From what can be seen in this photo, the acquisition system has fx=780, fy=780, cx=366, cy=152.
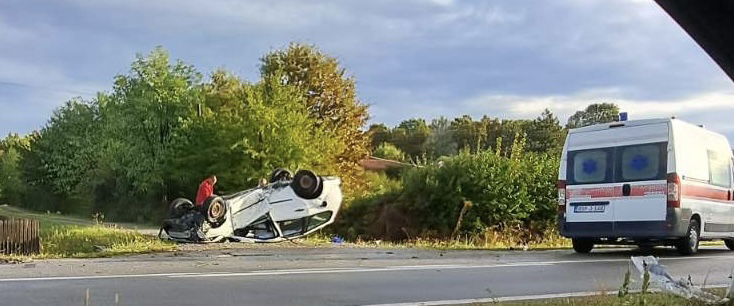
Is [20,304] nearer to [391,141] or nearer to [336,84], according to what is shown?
[336,84]

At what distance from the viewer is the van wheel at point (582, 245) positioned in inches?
588

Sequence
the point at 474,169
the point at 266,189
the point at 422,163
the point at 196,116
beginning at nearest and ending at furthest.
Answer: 1. the point at 266,189
2. the point at 474,169
3. the point at 422,163
4. the point at 196,116

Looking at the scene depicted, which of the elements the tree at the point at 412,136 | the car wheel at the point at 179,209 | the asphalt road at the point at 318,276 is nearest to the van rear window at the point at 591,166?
the asphalt road at the point at 318,276

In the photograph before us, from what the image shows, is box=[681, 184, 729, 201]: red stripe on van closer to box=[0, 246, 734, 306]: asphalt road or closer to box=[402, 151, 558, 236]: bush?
box=[0, 246, 734, 306]: asphalt road

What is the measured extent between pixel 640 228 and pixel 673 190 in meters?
0.86

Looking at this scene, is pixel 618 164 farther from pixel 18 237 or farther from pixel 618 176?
pixel 18 237

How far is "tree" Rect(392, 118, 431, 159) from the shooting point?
272 feet

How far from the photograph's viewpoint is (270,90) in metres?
32.8

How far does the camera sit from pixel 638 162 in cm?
1383

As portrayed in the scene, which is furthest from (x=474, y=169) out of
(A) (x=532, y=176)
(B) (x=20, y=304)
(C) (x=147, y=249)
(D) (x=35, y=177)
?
(D) (x=35, y=177)

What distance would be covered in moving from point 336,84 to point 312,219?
22.8 m

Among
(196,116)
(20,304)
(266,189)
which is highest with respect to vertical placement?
(196,116)

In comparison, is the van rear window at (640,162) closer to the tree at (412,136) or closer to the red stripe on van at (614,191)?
the red stripe on van at (614,191)

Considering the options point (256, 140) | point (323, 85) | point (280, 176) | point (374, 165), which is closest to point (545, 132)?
point (374, 165)
